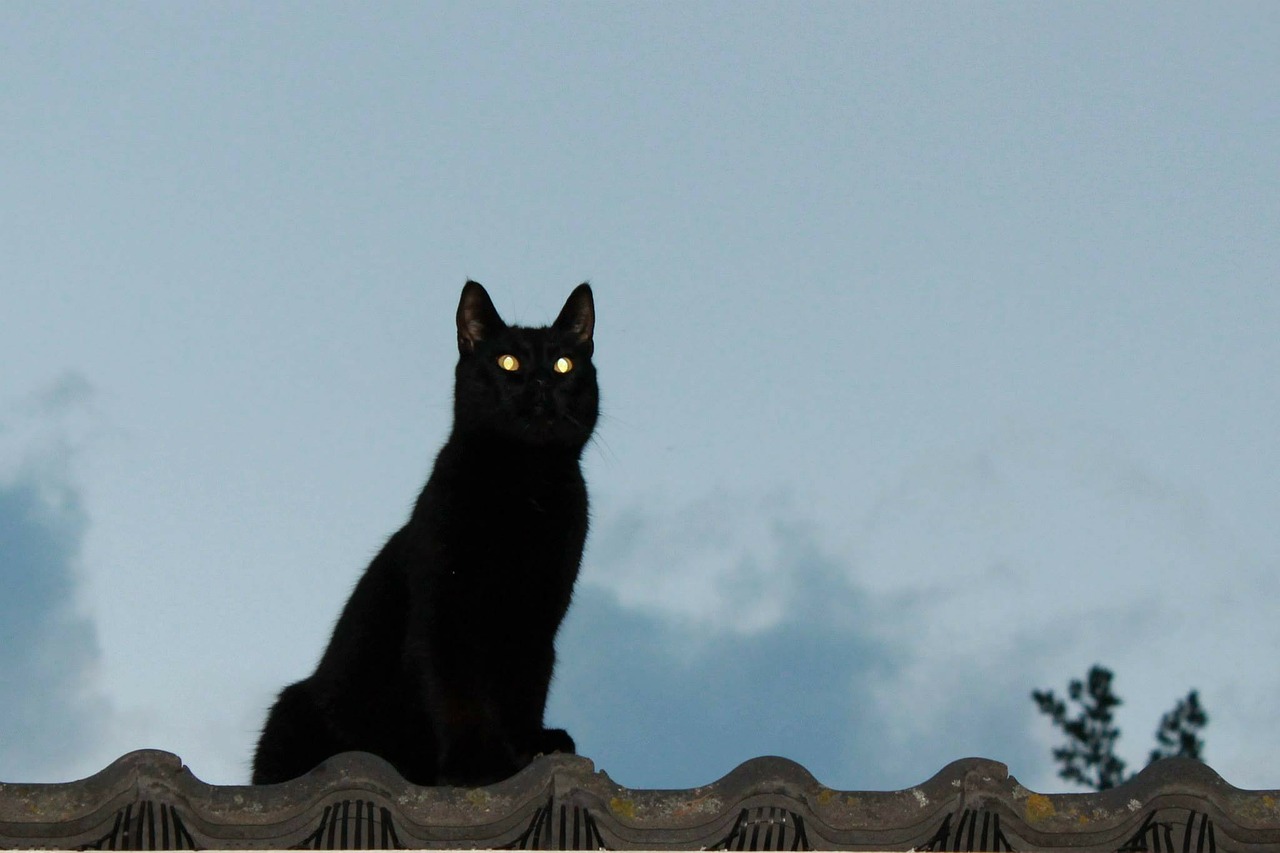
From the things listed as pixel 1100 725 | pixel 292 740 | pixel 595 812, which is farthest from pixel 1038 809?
pixel 1100 725

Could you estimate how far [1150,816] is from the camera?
350 cm

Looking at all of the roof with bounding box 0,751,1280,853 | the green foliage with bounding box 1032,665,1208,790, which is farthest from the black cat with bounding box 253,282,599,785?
the green foliage with bounding box 1032,665,1208,790

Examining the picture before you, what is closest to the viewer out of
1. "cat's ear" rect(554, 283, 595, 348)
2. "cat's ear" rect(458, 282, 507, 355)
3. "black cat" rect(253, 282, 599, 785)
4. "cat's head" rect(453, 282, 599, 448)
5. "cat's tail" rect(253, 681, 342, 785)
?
"black cat" rect(253, 282, 599, 785)

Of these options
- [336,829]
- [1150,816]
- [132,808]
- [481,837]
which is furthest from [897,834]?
[132,808]

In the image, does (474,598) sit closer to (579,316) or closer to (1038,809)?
(579,316)

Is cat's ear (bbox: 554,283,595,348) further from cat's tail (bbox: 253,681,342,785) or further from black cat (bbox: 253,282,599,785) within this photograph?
cat's tail (bbox: 253,681,342,785)

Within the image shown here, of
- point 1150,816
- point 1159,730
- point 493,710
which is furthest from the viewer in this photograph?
point 1159,730

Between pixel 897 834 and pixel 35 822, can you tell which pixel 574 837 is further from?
pixel 35 822

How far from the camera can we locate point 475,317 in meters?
5.75

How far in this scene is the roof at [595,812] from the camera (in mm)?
3330

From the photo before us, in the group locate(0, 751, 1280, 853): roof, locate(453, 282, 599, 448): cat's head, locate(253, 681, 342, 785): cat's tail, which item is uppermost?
locate(453, 282, 599, 448): cat's head

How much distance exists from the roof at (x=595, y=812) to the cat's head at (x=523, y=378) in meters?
2.17

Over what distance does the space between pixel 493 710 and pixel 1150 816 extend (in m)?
2.18

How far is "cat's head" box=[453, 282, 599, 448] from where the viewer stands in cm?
545
